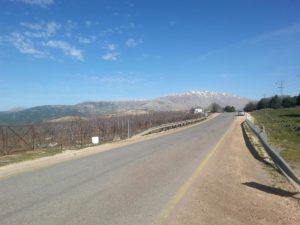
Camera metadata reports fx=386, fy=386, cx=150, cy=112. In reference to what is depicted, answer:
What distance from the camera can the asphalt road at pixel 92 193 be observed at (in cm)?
711

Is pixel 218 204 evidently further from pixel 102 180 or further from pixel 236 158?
pixel 236 158

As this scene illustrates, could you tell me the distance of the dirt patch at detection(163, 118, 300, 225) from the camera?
753cm

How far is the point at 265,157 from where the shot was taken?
59.9 ft

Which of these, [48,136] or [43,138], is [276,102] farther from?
[43,138]

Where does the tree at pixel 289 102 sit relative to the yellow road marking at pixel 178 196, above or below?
above

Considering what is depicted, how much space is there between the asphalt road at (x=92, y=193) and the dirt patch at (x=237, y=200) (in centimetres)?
58

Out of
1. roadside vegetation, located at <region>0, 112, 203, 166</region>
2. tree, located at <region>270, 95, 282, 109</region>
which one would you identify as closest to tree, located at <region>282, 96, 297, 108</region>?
tree, located at <region>270, 95, 282, 109</region>

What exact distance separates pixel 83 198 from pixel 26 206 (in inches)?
50.4

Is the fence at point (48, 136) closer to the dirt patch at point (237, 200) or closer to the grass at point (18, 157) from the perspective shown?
the grass at point (18, 157)

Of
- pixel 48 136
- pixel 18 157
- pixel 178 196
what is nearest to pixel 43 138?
pixel 48 136

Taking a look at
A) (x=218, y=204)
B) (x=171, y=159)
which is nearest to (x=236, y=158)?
(x=171, y=159)

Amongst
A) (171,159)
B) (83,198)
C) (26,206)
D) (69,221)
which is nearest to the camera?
(69,221)

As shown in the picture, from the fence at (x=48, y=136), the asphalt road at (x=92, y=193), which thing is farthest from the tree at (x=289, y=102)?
the asphalt road at (x=92, y=193)

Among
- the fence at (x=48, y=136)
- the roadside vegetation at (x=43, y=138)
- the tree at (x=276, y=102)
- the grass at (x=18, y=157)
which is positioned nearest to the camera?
the grass at (x=18, y=157)
